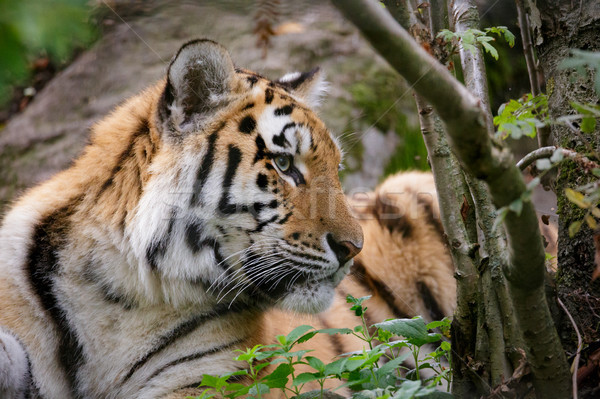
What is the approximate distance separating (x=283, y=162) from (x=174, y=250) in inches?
22.2

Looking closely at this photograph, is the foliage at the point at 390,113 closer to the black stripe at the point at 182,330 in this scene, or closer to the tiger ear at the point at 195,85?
the tiger ear at the point at 195,85

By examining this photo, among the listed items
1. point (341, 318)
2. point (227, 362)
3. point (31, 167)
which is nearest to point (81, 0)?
point (227, 362)

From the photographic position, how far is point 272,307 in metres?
2.47

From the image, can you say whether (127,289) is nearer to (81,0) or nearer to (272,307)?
(272,307)

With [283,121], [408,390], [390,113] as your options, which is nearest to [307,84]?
[283,121]

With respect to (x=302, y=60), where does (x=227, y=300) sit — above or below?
below

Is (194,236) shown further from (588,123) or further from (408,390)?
(588,123)

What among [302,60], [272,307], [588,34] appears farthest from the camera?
[302,60]

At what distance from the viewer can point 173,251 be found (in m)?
2.33

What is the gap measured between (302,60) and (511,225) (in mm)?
5200

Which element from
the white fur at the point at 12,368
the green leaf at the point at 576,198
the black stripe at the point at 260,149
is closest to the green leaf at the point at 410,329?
the green leaf at the point at 576,198

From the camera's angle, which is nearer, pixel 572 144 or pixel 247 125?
pixel 572 144

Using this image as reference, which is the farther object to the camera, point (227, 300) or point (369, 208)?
point (369, 208)

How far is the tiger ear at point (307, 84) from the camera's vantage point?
2957 millimetres
